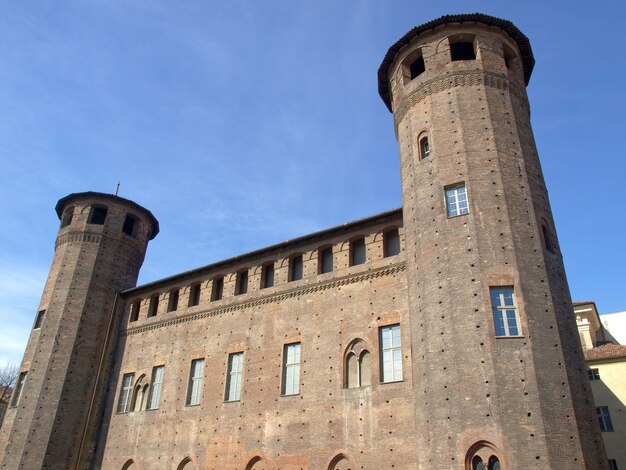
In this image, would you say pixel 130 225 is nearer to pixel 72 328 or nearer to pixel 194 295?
pixel 72 328

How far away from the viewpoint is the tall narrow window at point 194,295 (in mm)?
21078

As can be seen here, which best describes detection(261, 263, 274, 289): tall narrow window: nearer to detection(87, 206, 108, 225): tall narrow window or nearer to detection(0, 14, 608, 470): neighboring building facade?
detection(0, 14, 608, 470): neighboring building facade

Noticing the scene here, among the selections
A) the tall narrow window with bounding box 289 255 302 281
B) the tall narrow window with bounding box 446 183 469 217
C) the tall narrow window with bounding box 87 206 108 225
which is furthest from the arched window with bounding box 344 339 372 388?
the tall narrow window with bounding box 87 206 108 225

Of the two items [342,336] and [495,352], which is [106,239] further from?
[495,352]

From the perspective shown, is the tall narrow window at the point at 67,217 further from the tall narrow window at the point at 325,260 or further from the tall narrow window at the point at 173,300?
the tall narrow window at the point at 325,260

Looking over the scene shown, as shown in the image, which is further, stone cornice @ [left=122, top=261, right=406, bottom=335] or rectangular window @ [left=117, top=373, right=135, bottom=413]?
rectangular window @ [left=117, top=373, right=135, bottom=413]

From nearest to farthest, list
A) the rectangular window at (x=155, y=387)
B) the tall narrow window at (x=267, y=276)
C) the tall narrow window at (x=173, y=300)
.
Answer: the tall narrow window at (x=267, y=276)
the rectangular window at (x=155, y=387)
the tall narrow window at (x=173, y=300)

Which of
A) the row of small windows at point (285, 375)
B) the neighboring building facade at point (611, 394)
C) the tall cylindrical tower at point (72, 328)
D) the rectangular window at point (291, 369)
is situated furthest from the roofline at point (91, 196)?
the neighboring building facade at point (611, 394)

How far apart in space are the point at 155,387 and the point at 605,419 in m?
18.1

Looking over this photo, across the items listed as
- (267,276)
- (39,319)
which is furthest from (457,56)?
(39,319)

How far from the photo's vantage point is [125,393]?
20.9 metres

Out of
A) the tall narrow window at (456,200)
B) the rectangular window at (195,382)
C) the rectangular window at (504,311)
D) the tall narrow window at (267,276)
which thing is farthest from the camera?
the tall narrow window at (267,276)

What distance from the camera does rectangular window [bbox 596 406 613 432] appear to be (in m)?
22.2

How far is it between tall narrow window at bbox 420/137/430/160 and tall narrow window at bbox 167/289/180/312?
37.5 ft
